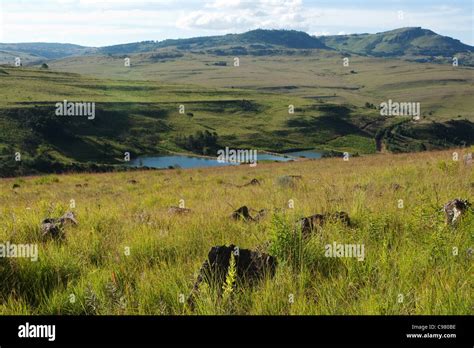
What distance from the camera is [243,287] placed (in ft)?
14.0

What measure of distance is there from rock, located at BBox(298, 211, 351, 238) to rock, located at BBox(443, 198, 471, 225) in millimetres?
1389

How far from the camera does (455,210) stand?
6.57m

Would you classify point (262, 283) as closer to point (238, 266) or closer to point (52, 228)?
point (238, 266)

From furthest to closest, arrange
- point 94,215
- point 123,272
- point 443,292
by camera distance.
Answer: point 94,215
point 123,272
point 443,292

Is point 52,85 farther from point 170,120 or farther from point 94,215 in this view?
point 94,215

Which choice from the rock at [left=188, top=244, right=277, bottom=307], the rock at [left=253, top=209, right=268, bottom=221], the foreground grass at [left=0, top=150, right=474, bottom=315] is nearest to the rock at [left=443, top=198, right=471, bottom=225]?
the foreground grass at [left=0, top=150, right=474, bottom=315]

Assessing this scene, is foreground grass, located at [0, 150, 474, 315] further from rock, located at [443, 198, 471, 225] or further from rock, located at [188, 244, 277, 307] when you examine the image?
rock, located at [443, 198, 471, 225]

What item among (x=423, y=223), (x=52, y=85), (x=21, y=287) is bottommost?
(x=21, y=287)

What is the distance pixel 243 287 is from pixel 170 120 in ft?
575

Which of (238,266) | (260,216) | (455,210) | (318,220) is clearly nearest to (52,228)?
(260,216)

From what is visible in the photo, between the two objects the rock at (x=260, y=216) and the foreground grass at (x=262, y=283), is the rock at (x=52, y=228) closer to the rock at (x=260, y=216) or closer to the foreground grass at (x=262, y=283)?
the foreground grass at (x=262, y=283)

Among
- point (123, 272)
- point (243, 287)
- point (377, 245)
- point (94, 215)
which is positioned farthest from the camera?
point (94, 215)

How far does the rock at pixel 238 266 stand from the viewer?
4363 mm
